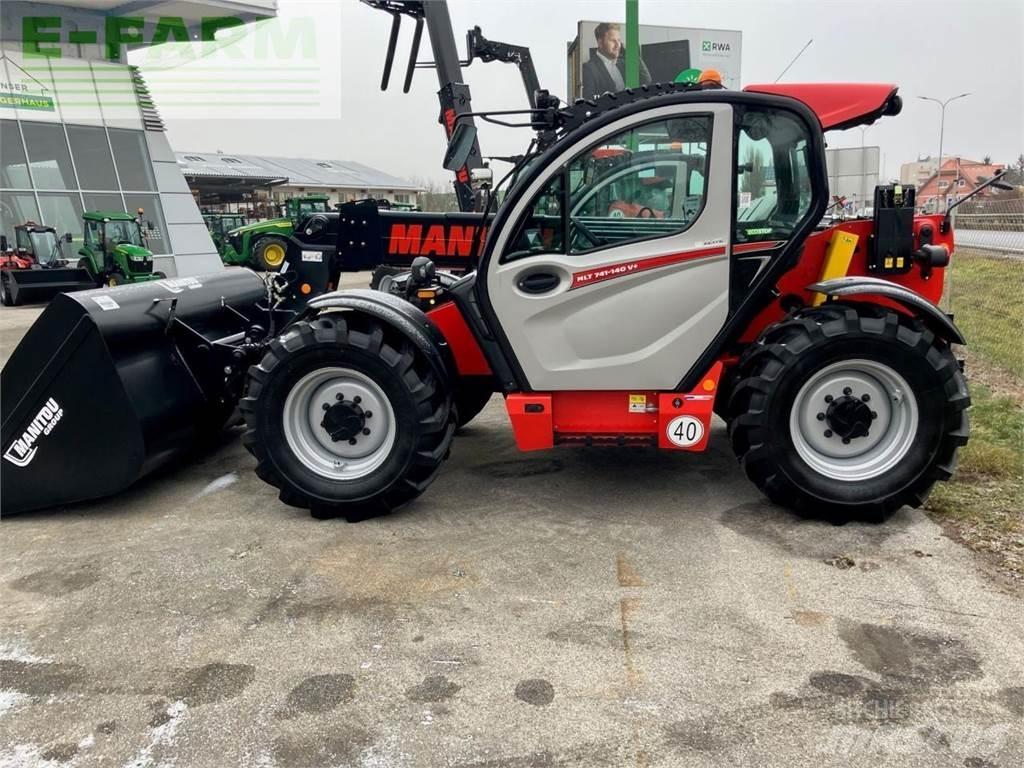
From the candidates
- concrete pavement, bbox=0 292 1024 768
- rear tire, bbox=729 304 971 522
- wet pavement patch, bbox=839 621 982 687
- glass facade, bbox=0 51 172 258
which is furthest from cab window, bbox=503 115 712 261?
glass facade, bbox=0 51 172 258

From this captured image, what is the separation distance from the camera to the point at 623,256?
4043 millimetres

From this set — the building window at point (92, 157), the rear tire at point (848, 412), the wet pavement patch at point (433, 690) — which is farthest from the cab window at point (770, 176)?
the building window at point (92, 157)

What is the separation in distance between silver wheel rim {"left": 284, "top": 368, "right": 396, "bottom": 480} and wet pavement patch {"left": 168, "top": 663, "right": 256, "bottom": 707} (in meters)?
1.56

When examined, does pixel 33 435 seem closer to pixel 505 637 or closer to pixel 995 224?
pixel 505 637

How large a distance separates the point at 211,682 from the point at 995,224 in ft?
52.4

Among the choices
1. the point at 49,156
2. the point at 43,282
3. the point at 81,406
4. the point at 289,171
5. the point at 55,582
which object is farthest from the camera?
the point at 289,171

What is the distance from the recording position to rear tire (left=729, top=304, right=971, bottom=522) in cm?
398

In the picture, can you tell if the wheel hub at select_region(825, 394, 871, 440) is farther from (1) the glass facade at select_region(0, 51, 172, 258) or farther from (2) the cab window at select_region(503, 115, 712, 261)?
(1) the glass facade at select_region(0, 51, 172, 258)

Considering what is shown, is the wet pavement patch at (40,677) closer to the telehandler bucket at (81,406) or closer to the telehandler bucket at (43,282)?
the telehandler bucket at (81,406)

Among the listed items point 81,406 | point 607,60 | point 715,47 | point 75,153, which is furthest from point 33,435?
point 715,47

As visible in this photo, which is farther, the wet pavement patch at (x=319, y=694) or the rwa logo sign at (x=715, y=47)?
the rwa logo sign at (x=715, y=47)

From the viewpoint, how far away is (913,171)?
16891 mm

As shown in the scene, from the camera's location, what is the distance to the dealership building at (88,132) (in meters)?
22.6

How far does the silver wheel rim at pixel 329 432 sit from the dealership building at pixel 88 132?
2075cm
